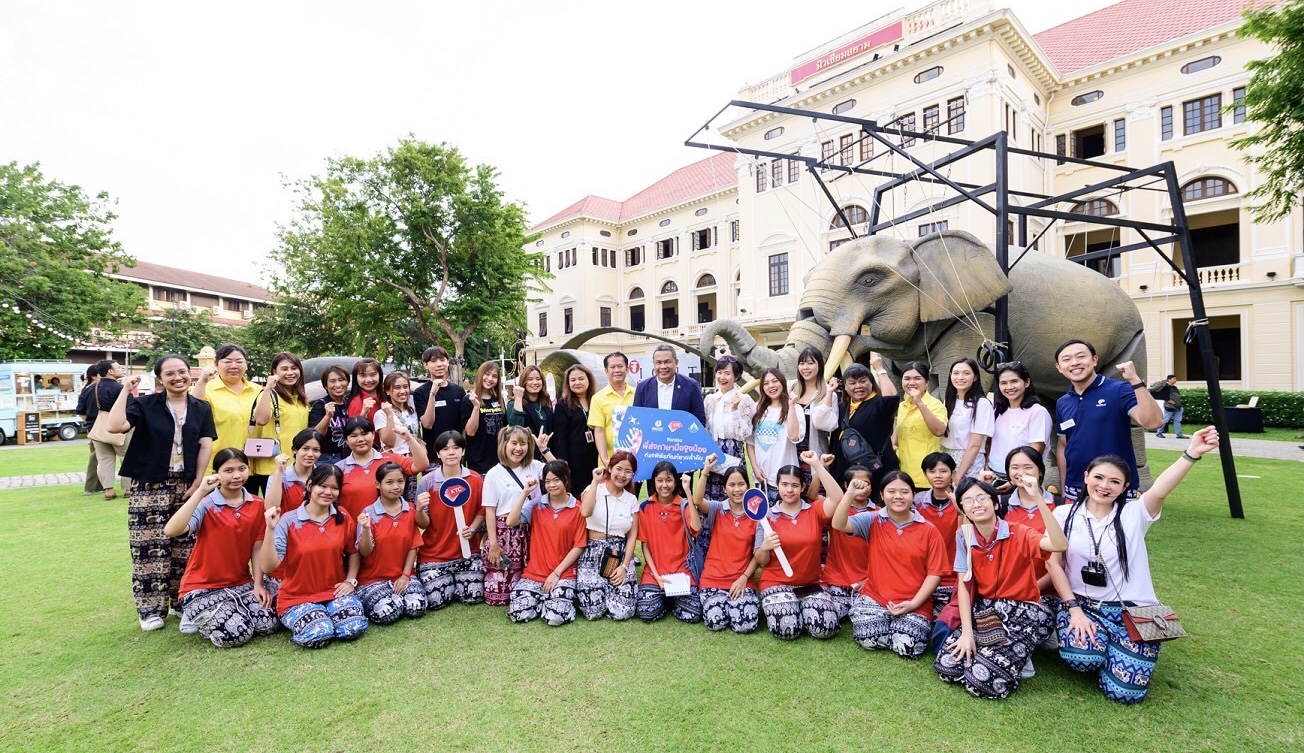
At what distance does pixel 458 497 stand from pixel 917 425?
3122 millimetres

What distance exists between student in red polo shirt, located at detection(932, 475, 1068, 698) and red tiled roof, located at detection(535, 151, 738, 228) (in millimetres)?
35396

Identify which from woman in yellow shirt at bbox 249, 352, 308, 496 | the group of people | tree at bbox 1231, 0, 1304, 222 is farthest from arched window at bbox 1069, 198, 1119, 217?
woman in yellow shirt at bbox 249, 352, 308, 496

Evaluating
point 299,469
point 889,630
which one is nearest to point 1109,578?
point 889,630

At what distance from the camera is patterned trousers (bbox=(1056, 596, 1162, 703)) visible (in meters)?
2.90

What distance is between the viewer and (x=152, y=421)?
399cm

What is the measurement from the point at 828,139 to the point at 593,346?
21081 mm

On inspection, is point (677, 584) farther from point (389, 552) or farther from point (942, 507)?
point (389, 552)

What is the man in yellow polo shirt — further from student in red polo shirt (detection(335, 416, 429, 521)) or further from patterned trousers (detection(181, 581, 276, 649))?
patterned trousers (detection(181, 581, 276, 649))

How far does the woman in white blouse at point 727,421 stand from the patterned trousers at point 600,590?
869 millimetres

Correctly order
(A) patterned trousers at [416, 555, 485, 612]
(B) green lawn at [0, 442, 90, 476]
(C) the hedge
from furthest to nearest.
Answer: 1. (C) the hedge
2. (B) green lawn at [0, 442, 90, 476]
3. (A) patterned trousers at [416, 555, 485, 612]

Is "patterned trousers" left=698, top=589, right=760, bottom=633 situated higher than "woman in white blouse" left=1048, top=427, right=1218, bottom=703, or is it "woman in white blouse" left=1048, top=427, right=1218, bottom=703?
"woman in white blouse" left=1048, top=427, right=1218, bottom=703

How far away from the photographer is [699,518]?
436 cm

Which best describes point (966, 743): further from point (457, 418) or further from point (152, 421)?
point (152, 421)

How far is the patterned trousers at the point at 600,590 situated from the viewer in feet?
13.4
